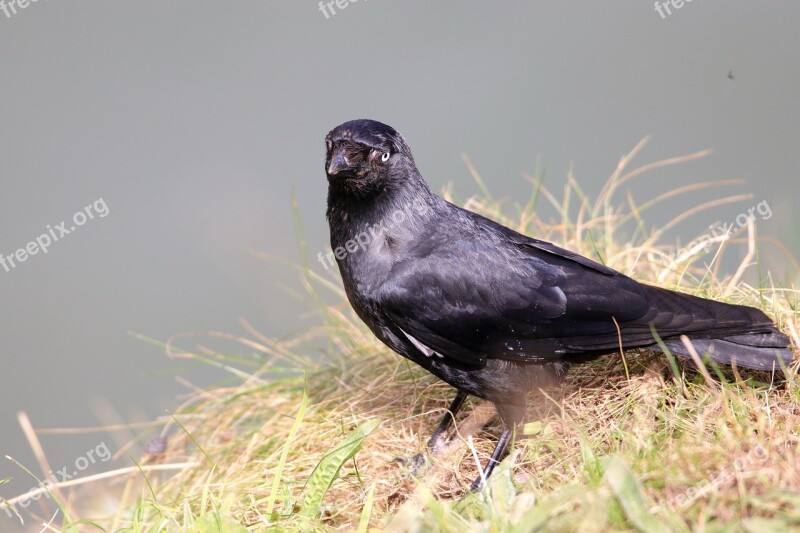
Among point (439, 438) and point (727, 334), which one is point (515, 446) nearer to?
point (439, 438)

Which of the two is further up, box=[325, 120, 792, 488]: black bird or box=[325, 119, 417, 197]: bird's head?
box=[325, 119, 417, 197]: bird's head

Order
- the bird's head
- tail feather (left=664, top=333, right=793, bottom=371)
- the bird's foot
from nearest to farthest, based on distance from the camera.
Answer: tail feather (left=664, top=333, right=793, bottom=371) → the bird's foot → the bird's head

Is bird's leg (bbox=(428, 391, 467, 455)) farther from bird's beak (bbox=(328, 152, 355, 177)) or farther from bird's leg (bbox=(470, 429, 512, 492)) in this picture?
bird's beak (bbox=(328, 152, 355, 177))

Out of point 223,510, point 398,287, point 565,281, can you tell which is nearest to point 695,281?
point 565,281

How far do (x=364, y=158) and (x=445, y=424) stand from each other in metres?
1.27

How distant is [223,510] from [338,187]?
4.82ft

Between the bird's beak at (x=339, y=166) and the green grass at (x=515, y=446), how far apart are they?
85 centimetres

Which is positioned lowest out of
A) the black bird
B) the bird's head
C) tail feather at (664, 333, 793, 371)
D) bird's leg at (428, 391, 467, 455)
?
tail feather at (664, 333, 793, 371)

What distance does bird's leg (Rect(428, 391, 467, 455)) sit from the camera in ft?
12.0

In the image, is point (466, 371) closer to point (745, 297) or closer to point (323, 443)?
point (323, 443)

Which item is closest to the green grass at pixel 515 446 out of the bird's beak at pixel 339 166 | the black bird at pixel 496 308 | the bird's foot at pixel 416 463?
the bird's foot at pixel 416 463

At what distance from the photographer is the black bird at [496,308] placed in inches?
134

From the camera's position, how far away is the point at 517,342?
346cm

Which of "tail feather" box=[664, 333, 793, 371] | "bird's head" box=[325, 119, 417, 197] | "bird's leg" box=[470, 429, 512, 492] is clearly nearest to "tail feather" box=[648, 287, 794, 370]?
"tail feather" box=[664, 333, 793, 371]
